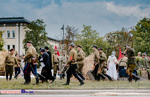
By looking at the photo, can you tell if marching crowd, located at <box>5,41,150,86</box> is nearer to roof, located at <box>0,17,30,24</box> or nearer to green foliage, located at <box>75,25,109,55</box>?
green foliage, located at <box>75,25,109,55</box>

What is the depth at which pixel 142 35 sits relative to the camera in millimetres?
50562

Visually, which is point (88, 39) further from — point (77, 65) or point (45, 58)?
point (45, 58)

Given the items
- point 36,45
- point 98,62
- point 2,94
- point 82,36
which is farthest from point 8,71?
point 36,45

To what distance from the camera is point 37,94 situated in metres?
8.39

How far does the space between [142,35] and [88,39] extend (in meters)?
11.9

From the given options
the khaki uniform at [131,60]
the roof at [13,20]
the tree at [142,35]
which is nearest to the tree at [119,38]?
the tree at [142,35]

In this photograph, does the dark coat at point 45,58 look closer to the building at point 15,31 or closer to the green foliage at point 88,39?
the green foliage at point 88,39

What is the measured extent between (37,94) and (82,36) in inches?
1573

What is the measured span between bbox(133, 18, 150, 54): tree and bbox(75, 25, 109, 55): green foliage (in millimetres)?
6358

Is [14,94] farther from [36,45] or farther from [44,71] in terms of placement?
[36,45]

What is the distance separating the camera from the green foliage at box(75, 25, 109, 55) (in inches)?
1817

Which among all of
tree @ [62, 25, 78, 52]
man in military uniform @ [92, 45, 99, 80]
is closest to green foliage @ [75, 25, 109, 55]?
tree @ [62, 25, 78, 52]

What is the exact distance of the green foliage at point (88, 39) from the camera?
4616 cm

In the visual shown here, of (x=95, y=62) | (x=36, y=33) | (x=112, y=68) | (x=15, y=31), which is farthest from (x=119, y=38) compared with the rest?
(x=95, y=62)
